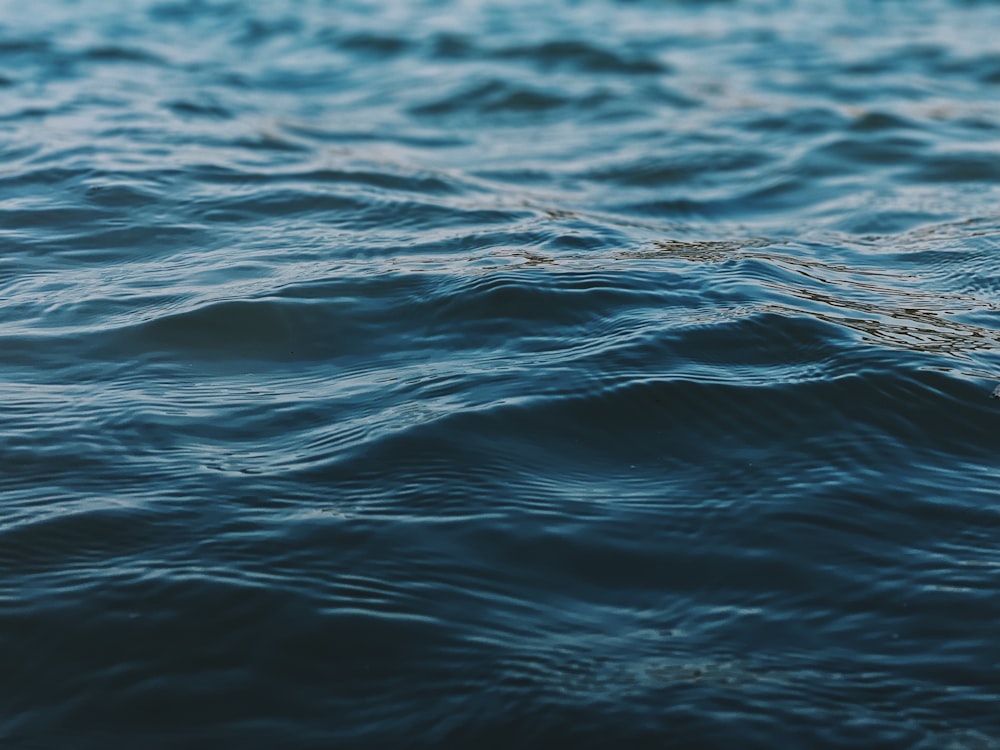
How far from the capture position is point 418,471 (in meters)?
3.47

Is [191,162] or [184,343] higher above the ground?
[191,162]

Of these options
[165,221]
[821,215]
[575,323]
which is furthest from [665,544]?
[821,215]

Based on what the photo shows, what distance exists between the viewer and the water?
8.75ft

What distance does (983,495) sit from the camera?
135 inches

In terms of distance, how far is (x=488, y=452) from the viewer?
360cm

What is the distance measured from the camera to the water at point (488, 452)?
105 inches

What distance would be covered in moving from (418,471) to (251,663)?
2.86 feet

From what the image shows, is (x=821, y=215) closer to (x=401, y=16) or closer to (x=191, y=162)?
(x=191, y=162)

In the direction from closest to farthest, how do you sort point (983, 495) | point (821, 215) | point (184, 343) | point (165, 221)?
1. point (983, 495)
2. point (184, 343)
3. point (165, 221)
4. point (821, 215)

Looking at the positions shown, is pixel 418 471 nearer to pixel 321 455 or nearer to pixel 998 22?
pixel 321 455

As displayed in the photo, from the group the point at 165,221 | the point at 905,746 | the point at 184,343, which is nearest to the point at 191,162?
the point at 165,221

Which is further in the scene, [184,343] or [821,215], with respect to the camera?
[821,215]

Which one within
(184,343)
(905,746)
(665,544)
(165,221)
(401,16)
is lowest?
(905,746)

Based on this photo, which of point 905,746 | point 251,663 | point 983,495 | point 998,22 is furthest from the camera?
point 998,22
